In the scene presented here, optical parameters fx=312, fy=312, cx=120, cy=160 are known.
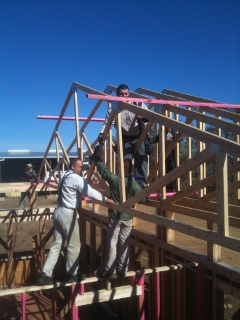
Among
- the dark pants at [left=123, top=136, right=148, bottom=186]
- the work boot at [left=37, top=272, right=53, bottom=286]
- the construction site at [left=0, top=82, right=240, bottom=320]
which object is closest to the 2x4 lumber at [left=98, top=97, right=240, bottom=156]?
the construction site at [left=0, top=82, right=240, bottom=320]

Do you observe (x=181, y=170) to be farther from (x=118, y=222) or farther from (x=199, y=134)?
(x=118, y=222)

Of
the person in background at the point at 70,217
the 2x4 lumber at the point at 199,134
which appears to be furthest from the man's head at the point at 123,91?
the person in background at the point at 70,217

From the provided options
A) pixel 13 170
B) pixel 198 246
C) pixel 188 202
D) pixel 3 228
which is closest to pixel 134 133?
pixel 188 202

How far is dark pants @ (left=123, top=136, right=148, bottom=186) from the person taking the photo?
19.1 feet

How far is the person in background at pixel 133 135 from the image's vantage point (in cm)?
580

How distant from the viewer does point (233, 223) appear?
420 centimetres

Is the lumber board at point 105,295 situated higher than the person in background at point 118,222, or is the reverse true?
the person in background at point 118,222

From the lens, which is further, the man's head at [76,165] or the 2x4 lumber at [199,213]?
the man's head at [76,165]

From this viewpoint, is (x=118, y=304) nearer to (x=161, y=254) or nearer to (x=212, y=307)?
(x=161, y=254)

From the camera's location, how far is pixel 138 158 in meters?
5.95

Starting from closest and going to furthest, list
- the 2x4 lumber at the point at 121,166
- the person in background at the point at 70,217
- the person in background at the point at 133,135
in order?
the 2x4 lumber at the point at 121,166 → the person in background at the point at 70,217 → the person in background at the point at 133,135

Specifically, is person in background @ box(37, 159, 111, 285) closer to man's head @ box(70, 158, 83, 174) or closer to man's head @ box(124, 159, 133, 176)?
man's head @ box(70, 158, 83, 174)

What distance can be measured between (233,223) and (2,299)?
282 inches

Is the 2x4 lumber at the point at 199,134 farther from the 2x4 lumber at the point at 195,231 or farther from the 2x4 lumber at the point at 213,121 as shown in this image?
the 2x4 lumber at the point at 195,231
